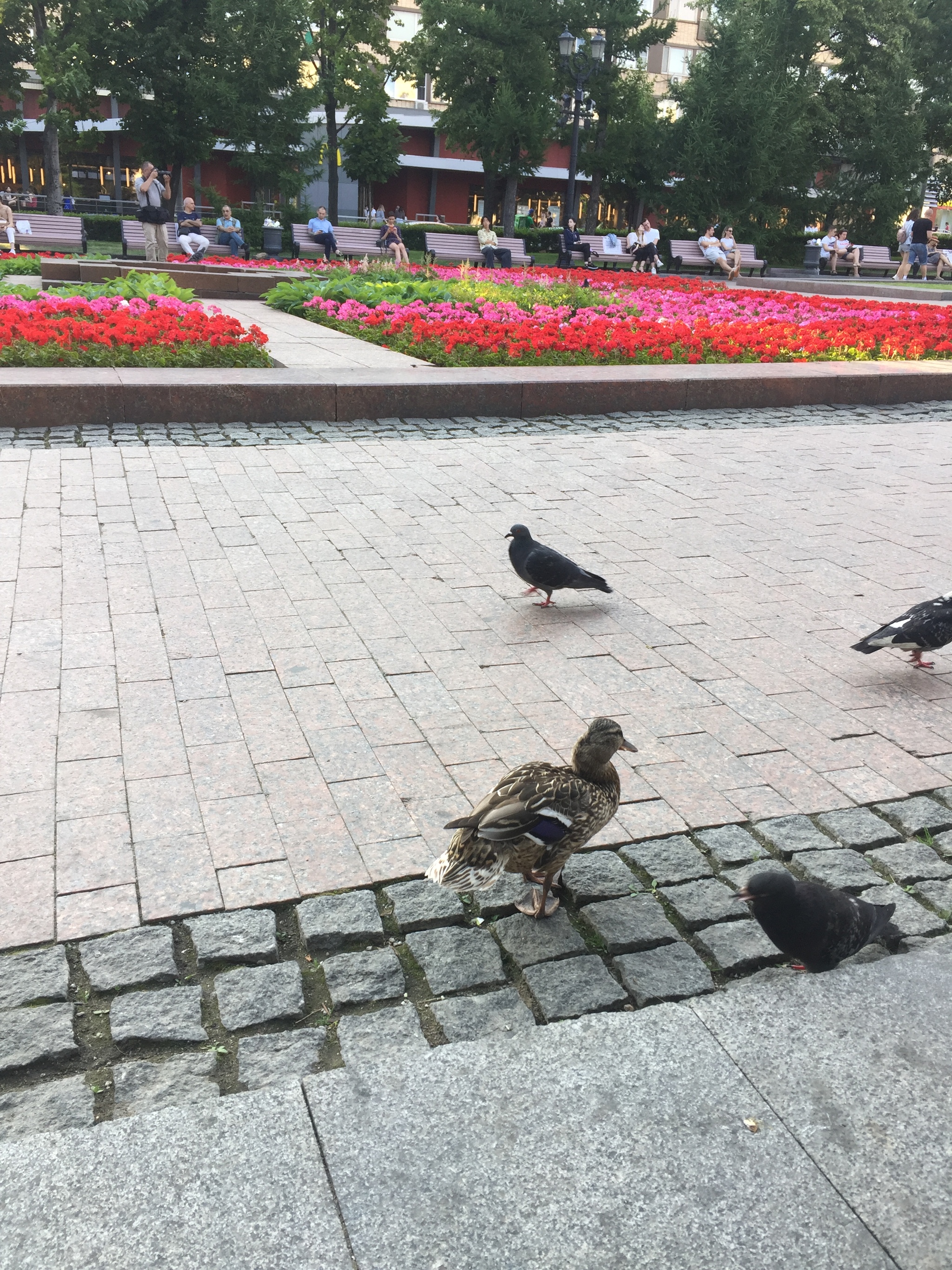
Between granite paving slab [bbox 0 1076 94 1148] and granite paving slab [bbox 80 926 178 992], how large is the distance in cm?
33

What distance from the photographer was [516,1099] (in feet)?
7.99

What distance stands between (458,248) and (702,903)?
27.1 m

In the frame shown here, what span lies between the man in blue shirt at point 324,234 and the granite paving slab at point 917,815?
25437 millimetres

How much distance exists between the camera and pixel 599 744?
121 inches

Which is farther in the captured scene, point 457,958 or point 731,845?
point 731,845

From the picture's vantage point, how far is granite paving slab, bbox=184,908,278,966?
290 cm

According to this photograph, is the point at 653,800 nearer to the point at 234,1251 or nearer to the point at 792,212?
the point at 234,1251

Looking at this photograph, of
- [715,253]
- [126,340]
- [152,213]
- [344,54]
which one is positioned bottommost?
[126,340]

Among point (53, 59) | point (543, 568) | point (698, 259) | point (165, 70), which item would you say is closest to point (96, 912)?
point (543, 568)

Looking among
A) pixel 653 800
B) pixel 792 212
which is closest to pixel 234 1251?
pixel 653 800

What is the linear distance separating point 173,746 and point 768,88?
37.2 m

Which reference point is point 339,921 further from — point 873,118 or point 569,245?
point 873,118

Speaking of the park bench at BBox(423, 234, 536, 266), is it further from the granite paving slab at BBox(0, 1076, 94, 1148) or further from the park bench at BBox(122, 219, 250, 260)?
the granite paving slab at BBox(0, 1076, 94, 1148)

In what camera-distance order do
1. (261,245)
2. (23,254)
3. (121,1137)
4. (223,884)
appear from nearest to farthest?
(121,1137)
(223,884)
(23,254)
(261,245)
